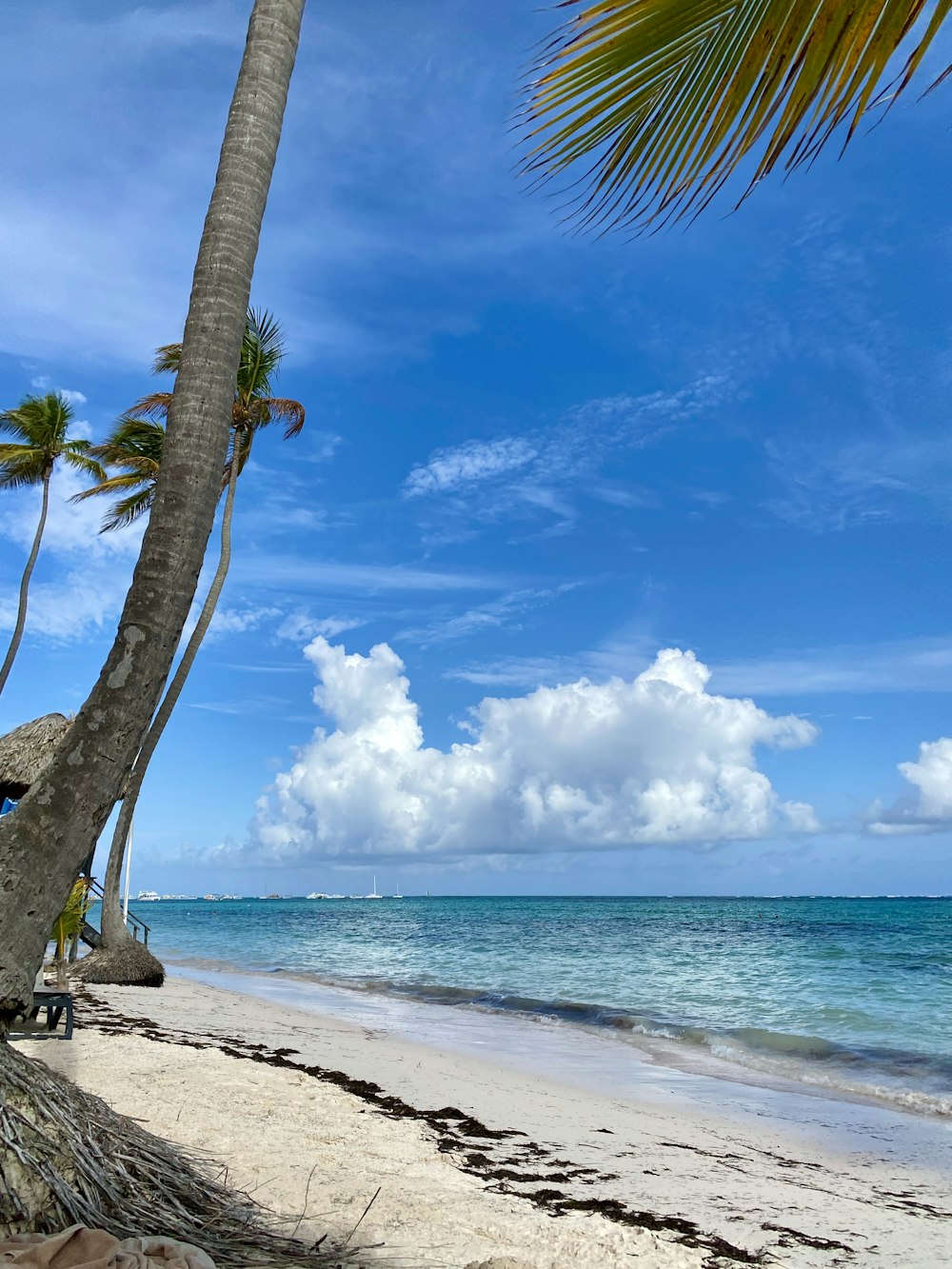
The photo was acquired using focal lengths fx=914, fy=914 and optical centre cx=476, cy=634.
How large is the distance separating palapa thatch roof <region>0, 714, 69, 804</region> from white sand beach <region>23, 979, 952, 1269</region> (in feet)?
16.2

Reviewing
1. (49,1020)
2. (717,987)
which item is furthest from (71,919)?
(717,987)

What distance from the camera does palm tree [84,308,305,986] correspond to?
14367mm

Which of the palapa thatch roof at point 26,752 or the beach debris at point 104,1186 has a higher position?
the palapa thatch roof at point 26,752

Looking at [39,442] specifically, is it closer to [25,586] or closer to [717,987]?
[25,586]

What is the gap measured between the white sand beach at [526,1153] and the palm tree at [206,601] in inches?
151

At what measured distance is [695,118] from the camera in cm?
220

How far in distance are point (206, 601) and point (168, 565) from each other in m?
13.5

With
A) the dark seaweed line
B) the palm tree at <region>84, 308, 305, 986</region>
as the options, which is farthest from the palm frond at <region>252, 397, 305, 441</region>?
the dark seaweed line

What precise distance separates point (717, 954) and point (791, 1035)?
17.4 meters

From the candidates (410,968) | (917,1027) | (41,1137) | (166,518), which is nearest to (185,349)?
(166,518)

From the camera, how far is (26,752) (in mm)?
14633

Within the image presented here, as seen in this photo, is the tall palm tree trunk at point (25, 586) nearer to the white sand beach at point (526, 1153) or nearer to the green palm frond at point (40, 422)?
the green palm frond at point (40, 422)

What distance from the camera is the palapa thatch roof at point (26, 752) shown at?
14.4m

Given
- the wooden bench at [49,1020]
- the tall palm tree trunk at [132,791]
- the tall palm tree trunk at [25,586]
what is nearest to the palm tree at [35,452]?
the tall palm tree trunk at [25,586]
